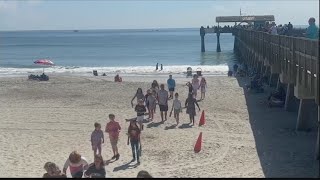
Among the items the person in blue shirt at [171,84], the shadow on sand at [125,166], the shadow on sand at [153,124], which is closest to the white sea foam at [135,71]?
the person in blue shirt at [171,84]

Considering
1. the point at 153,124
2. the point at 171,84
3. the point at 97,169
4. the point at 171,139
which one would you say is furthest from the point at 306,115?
the point at 97,169

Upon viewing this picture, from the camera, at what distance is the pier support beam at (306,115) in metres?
15.4

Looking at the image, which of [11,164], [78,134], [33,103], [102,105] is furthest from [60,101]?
[11,164]

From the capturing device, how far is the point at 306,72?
1337 cm

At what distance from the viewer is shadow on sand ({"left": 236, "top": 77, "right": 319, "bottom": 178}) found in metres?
11.4

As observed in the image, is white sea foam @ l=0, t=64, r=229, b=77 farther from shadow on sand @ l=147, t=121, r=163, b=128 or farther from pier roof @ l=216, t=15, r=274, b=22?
pier roof @ l=216, t=15, r=274, b=22

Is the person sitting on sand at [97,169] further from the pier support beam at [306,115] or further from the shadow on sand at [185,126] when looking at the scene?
the pier support beam at [306,115]

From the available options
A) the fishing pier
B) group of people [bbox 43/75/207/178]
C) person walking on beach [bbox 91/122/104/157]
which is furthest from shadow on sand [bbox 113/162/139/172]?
the fishing pier

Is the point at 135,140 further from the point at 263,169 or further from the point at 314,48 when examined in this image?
the point at 314,48

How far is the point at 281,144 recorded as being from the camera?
14.0 m

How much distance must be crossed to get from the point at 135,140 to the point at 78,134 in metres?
4.62

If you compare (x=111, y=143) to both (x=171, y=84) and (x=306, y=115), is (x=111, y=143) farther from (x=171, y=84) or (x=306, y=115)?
(x=171, y=84)

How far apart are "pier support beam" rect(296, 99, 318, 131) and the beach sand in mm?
347

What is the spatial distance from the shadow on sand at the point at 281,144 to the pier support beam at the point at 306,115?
346 millimetres
